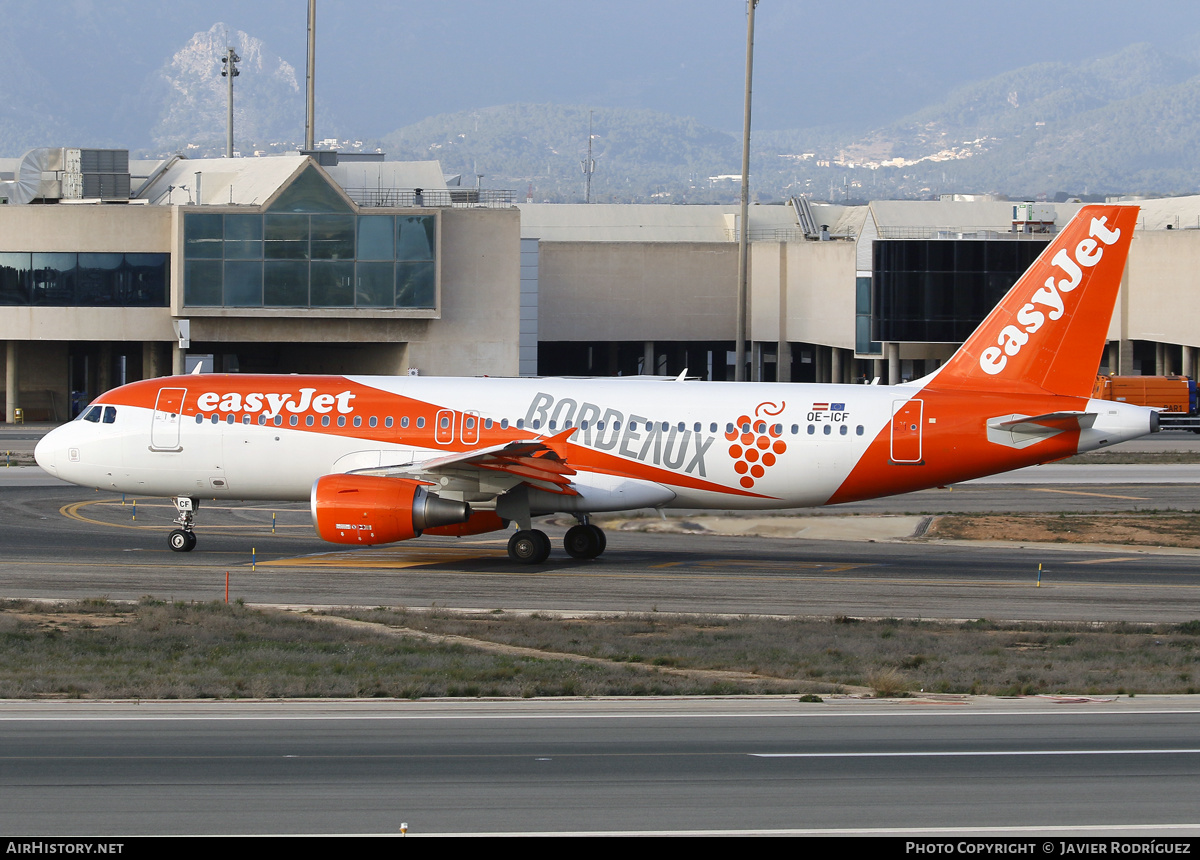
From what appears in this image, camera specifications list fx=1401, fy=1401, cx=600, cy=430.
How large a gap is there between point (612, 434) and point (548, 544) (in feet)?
9.79

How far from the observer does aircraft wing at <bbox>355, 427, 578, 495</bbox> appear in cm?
3088

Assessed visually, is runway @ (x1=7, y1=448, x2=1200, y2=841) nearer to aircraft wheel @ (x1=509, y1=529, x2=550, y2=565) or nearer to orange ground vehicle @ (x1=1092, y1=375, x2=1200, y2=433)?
aircraft wheel @ (x1=509, y1=529, x2=550, y2=565)

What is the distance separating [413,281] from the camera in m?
72.5

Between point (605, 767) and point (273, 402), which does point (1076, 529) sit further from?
point (605, 767)

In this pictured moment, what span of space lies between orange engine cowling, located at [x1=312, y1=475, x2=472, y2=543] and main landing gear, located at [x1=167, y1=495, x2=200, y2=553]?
4901mm

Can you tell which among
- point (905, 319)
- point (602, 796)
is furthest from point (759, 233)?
point (602, 796)

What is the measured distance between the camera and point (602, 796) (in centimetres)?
1308

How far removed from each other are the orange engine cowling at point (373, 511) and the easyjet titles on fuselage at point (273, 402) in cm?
270

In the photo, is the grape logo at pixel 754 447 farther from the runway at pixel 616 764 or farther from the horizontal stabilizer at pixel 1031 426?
the runway at pixel 616 764

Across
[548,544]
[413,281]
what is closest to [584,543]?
[548,544]


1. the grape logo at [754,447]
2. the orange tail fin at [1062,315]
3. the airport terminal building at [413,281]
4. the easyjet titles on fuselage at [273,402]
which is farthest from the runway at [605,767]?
the airport terminal building at [413,281]

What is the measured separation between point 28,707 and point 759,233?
332 feet

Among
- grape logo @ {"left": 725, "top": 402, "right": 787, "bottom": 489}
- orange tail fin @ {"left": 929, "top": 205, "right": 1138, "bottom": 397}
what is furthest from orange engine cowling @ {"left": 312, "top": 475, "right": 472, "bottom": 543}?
orange tail fin @ {"left": 929, "top": 205, "right": 1138, "bottom": 397}

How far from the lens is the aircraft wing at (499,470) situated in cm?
3088
